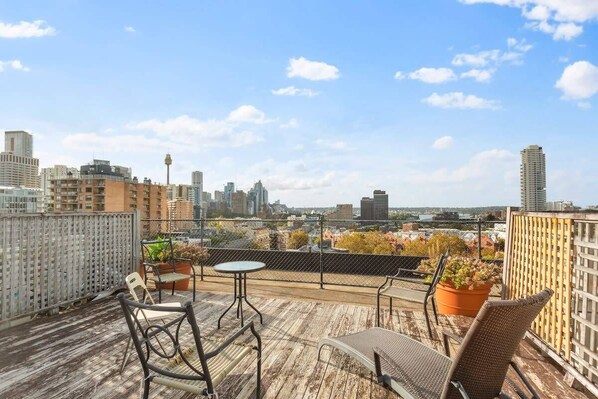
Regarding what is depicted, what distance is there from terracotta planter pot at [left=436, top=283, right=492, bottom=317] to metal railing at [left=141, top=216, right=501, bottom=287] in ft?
5.36

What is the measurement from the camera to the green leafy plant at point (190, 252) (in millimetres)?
5715

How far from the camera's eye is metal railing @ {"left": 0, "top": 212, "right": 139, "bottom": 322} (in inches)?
150

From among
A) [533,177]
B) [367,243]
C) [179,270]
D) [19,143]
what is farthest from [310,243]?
[19,143]

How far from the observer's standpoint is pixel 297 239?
25.3 feet

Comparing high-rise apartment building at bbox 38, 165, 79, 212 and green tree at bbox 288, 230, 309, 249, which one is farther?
high-rise apartment building at bbox 38, 165, 79, 212

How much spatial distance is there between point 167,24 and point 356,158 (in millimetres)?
13337

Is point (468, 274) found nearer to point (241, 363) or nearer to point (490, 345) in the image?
point (490, 345)

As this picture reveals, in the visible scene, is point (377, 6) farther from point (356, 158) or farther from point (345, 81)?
point (356, 158)

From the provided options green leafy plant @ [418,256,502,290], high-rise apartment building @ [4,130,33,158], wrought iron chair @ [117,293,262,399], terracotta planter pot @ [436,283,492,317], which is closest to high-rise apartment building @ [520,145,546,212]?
green leafy plant @ [418,256,502,290]

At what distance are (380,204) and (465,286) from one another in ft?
22.3

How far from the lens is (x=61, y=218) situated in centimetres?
447

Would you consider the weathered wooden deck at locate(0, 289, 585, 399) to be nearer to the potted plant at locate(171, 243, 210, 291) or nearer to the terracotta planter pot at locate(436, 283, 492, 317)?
the terracotta planter pot at locate(436, 283, 492, 317)

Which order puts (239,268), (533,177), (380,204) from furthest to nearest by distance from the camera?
1. (380,204)
2. (533,177)
3. (239,268)

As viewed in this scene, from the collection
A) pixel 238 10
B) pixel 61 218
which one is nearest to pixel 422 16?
pixel 238 10
